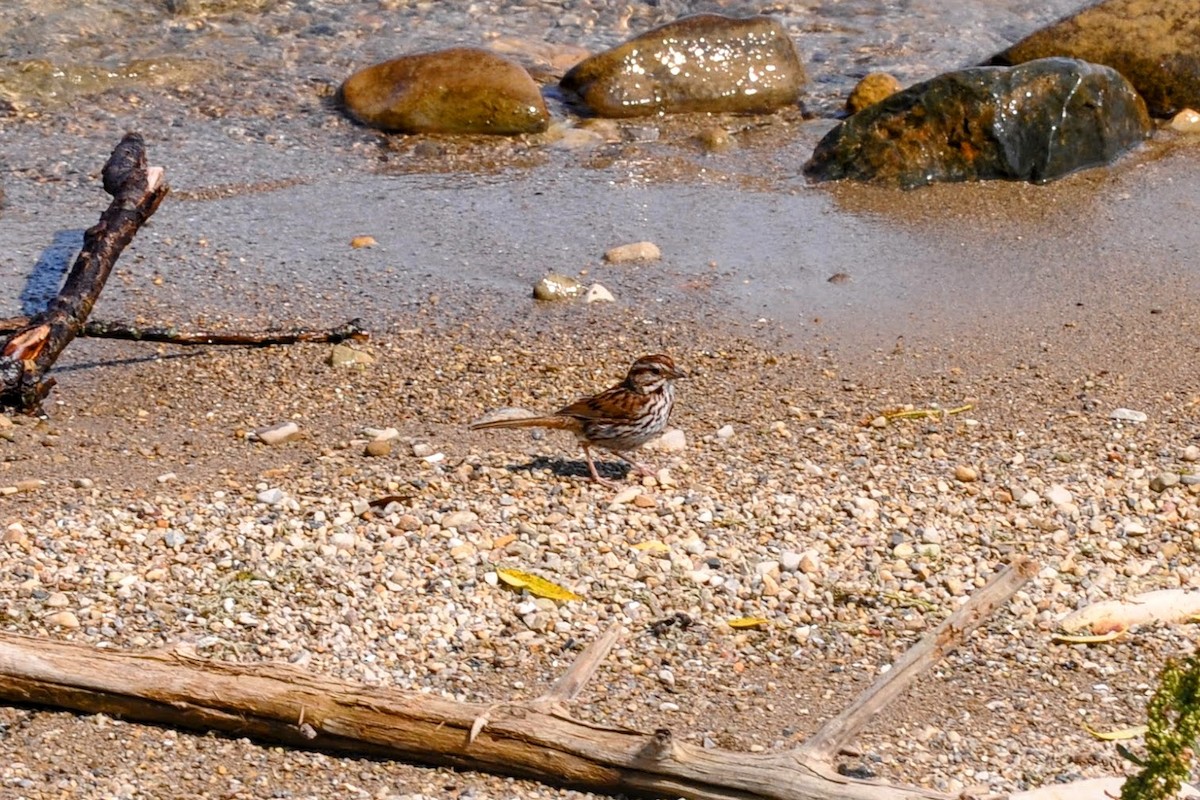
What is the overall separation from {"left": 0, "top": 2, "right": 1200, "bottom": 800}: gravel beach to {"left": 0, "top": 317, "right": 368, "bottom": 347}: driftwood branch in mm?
120

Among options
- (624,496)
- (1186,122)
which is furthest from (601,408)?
(1186,122)

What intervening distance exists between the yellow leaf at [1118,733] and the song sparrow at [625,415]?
2.32 m

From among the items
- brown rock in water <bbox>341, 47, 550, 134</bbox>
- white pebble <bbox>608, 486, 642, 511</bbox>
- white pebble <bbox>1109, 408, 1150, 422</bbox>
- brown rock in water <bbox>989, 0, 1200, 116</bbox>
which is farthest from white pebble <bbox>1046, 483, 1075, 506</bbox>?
brown rock in water <bbox>989, 0, 1200, 116</bbox>

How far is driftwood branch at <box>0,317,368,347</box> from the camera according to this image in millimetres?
7461

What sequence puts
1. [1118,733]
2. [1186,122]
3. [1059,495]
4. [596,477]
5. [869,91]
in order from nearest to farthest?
[1118,733] < [1059,495] < [596,477] < [1186,122] < [869,91]

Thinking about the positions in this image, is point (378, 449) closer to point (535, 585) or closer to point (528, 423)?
point (528, 423)

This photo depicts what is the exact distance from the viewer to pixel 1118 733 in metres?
4.99

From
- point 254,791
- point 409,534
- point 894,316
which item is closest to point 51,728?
point 254,791

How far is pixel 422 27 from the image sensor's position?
14.9 m

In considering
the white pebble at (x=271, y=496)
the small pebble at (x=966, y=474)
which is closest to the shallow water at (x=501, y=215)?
the small pebble at (x=966, y=474)

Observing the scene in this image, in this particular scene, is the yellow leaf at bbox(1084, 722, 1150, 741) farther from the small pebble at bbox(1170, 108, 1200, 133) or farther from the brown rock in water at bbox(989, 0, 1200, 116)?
the brown rock in water at bbox(989, 0, 1200, 116)

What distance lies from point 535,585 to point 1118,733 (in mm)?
2023

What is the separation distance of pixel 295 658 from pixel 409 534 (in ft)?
3.07

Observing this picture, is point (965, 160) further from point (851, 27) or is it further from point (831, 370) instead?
point (851, 27)
